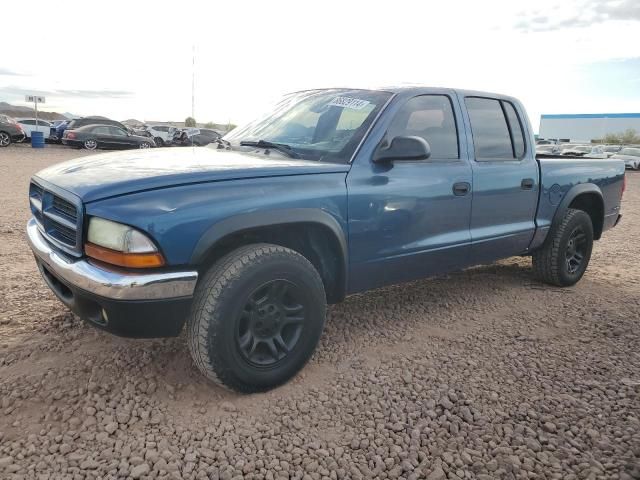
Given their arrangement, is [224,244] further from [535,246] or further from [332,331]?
[535,246]

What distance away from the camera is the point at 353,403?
113 inches

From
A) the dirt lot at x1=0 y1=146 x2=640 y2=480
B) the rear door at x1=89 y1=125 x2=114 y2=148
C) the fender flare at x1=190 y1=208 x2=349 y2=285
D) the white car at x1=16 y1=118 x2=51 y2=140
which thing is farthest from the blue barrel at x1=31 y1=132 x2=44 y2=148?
Answer: the fender flare at x1=190 y1=208 x2=349 y2=285

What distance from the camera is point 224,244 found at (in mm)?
2789

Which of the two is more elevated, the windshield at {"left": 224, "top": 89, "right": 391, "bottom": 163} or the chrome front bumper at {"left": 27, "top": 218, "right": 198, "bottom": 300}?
the windshield at {"left": 224, "top": 89, "right": 391, "bottom": 163}

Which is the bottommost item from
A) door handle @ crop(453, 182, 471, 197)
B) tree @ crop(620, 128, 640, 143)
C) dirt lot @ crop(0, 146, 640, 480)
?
dirt lot @ crop(0, 146, 640, 480)

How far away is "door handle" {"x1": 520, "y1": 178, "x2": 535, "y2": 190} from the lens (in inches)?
170

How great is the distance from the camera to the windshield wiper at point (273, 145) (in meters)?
3.42

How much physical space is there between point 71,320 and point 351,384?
2.05m

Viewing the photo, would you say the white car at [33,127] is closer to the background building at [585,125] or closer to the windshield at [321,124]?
the windshield at [321,124]

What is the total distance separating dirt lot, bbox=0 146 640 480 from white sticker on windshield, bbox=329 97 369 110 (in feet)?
5.26

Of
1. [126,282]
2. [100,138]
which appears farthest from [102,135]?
[126,282]

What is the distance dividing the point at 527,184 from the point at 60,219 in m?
3.54

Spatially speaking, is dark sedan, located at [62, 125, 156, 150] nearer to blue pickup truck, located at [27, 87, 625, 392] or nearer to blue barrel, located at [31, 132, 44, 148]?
blue barrel, located at [31, 132, 44, 148]

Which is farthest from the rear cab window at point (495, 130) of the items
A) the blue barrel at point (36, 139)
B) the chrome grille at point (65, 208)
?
the blue barrel at point (36, 139)
